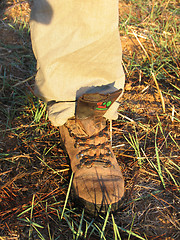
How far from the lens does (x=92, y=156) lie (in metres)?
1.14

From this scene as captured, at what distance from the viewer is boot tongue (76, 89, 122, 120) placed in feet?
3.43

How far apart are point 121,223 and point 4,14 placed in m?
2.10

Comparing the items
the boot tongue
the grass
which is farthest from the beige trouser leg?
the grass

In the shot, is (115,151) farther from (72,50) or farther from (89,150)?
(72,50)

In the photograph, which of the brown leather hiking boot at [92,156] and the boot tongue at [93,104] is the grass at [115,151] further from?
the boot tongue at [93,104]

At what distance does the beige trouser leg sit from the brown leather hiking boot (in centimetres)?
8

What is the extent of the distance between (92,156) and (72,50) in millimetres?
483

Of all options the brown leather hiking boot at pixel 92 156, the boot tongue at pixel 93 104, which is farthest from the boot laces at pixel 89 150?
the boot tongue at pixel 93 104

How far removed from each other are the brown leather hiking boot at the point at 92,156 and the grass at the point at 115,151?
0.08 m

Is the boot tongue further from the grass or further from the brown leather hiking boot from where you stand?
the grass

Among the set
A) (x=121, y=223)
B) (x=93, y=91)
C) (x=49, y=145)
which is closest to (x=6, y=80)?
(x=49, y=145)

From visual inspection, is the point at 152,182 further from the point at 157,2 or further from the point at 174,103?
the point at 157,2

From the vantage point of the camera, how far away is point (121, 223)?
104cm

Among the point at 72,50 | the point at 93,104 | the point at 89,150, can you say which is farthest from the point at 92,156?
the point at 72,50
